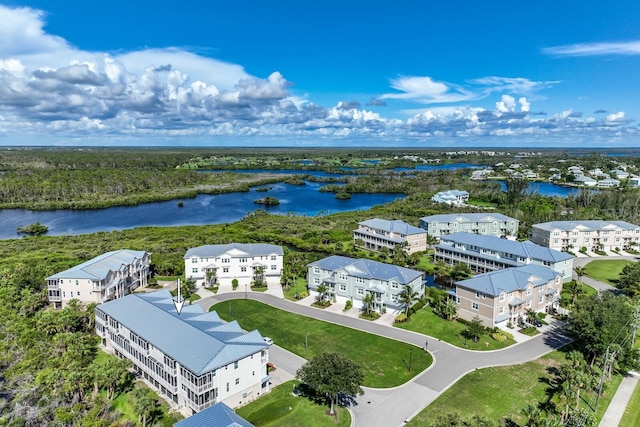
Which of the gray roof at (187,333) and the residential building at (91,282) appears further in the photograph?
the residential building at (91,282)

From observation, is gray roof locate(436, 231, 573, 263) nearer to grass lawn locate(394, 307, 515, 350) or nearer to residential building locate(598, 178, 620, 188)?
grass lawn locate(394, 307, 515, 350)

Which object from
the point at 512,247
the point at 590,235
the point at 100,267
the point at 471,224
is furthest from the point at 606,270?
the point at 100,267

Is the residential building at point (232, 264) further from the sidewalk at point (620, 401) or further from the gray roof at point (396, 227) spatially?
the sidewalk at point (620, 401)

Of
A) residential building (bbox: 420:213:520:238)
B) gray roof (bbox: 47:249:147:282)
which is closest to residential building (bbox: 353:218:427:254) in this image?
residential building (bbox: 420:213:520:238)

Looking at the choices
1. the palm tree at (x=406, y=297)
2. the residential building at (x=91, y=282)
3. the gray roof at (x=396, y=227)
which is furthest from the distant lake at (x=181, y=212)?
the palm tree at (x=406, y=297)

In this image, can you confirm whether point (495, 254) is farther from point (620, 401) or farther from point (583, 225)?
point (620, 401)

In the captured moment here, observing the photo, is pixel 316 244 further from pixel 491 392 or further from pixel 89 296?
pixel 491 392
